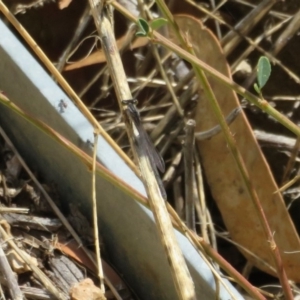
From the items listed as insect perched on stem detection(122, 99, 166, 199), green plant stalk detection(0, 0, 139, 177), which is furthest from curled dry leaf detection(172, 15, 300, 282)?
insect perched on stem detection(122, 99, 166, 199)

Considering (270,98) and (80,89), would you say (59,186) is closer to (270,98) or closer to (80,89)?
(80,89)

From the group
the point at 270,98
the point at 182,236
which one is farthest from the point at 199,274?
the point at 270,98

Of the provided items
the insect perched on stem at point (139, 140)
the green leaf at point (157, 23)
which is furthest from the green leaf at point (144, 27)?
the insect perched on stem at point (139, 140)

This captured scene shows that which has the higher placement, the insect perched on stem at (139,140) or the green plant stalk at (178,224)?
the insect perched on stem at (139,140)

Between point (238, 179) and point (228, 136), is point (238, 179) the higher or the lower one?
the lower one

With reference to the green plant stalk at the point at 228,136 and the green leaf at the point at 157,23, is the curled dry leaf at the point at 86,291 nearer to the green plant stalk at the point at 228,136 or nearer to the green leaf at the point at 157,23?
the green plant stalk at the point at 228,136

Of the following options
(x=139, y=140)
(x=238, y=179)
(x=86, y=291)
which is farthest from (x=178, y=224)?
(x=238, y=179)

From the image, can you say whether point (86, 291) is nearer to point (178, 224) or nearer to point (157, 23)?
point (178, 224)

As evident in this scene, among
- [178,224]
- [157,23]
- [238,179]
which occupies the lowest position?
[238,179]

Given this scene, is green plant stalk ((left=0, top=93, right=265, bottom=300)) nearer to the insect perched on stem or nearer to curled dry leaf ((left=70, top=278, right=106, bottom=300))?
the insect perched on stem
